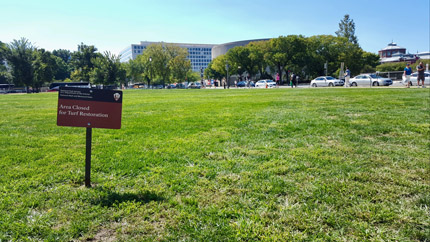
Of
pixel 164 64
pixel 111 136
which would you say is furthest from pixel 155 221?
pixel 164 64

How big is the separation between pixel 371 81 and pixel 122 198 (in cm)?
3658

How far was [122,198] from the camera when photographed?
314 centimetres

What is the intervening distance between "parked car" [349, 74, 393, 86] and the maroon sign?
117 feet

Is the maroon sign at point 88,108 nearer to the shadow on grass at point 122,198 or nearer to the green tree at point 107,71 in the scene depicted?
the shadow on grass at point 122,198

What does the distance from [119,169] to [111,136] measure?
2.63 metres

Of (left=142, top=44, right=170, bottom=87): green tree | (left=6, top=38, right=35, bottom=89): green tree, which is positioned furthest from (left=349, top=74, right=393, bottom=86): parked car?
(left=6, top=38, right=35, bottom=89): green tree

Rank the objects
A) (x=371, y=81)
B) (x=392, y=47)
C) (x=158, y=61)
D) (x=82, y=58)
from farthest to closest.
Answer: (x=392, y=47), (x=82, y=58), (x=158, y=61), (x=371, y=81)

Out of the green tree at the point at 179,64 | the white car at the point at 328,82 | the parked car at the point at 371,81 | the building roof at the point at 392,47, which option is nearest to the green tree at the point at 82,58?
the green tree at the point at 179,64

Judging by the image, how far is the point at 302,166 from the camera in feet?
13.0

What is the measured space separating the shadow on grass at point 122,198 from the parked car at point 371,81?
117ft

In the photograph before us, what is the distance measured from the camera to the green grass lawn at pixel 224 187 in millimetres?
2469

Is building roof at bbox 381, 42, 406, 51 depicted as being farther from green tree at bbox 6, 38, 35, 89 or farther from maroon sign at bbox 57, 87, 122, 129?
maroon sign at bbox 57, 87, 122, 129

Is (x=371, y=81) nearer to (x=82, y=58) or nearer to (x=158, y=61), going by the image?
(x=158, y=61)

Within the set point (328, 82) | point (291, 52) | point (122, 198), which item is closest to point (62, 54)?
point (291, 52)
